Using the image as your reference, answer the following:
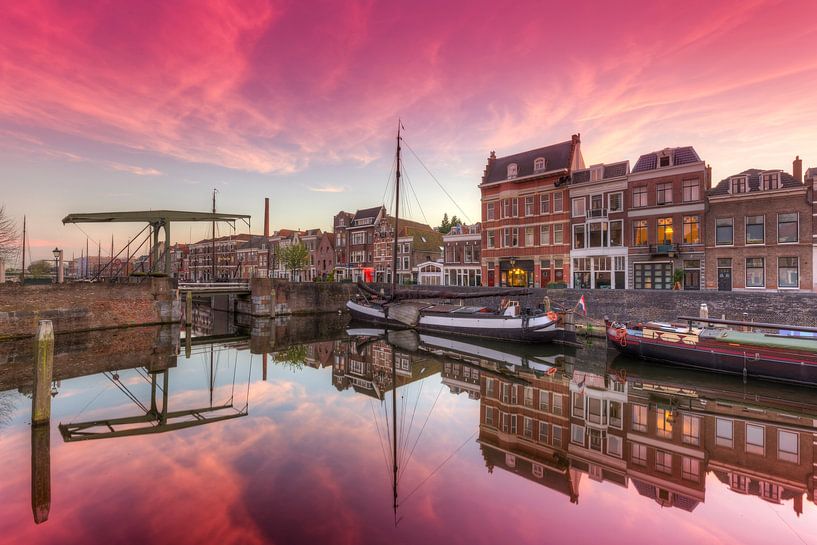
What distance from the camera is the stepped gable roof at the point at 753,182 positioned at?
83.3 feet

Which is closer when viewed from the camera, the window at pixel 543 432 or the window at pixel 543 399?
the window at pixel 543 432

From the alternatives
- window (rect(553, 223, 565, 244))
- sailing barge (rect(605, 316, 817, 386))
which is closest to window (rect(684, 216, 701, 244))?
window (rect(553, 223, 565, 244))

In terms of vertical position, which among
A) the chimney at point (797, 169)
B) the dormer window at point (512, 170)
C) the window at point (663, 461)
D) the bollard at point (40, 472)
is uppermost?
the dormer window at point (512, 170)

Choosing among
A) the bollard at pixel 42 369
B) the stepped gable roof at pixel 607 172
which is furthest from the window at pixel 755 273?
the bollard at pixel 42 369

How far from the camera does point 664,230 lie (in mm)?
29906

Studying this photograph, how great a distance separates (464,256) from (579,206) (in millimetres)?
13230

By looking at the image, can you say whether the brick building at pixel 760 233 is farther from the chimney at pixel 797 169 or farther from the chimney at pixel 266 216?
the chimney at pixel 266 216

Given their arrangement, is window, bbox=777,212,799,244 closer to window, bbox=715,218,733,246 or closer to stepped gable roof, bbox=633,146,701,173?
window, bbox=715,218,733,246

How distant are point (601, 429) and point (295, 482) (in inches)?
326

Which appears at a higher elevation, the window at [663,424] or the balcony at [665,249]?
the balcony at [665,249]

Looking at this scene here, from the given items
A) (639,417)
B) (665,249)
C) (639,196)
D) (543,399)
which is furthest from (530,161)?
(639,417)

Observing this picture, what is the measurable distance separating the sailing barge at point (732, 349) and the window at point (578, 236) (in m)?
16.4

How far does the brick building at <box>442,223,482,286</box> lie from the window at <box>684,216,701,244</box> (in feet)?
59.8

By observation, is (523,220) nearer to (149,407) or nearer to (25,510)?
Result: (149,407)
